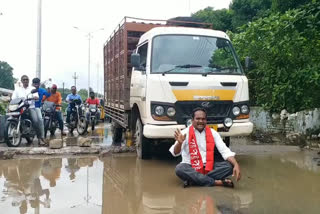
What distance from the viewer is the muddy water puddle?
3.72m

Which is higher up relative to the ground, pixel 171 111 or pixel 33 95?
pixel 33 95

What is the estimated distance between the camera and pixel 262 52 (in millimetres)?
10055

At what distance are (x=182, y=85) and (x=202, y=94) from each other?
352 millimetres

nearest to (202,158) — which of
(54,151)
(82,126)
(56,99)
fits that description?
(54,151)

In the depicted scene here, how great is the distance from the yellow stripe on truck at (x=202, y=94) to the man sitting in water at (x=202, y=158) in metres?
1.05

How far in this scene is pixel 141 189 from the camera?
14.8ft

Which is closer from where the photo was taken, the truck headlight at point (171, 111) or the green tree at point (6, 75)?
the truck headlight at point (171, 111)

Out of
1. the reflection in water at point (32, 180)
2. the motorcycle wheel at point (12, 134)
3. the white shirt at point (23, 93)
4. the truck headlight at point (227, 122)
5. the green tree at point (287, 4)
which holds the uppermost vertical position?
the green tree at point (287, 4)

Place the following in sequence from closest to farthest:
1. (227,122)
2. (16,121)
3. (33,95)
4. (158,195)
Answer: (158,195)
(227,122)
(16,121)
(33,95)

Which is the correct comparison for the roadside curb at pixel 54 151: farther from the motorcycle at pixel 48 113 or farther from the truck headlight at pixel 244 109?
the motorcycle at pixel 48 113

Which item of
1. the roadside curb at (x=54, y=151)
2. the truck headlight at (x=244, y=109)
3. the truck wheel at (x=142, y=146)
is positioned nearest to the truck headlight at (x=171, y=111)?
the truck wheel at (x=142, y=146)

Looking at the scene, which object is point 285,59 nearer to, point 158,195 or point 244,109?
point 244,109

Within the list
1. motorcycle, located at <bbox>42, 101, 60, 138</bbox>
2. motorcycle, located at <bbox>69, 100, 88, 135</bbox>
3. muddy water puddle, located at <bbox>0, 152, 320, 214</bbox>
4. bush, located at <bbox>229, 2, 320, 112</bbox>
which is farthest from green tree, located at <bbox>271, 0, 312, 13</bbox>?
muddy water puddle, located at <bbox>0, 152, 320, 214</bbox>

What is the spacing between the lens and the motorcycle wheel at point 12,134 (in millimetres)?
7242
